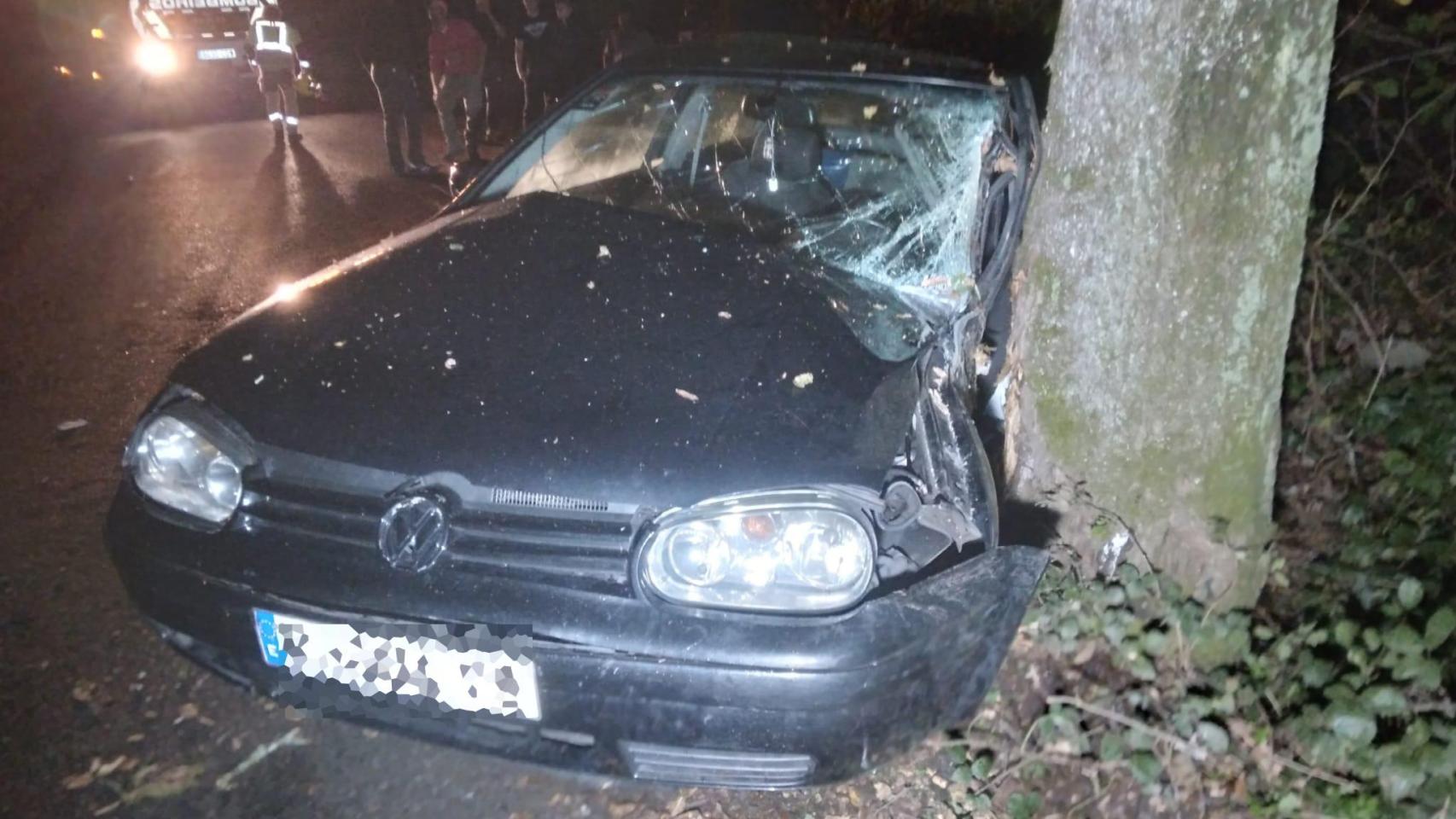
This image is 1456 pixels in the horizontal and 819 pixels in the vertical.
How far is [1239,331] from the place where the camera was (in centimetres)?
250

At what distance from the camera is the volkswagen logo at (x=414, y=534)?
203cm

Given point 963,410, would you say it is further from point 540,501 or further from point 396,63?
point 396,63

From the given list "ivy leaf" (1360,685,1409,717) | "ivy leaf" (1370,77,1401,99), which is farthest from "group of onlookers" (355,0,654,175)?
"ivy leaf" (1360,685,1409,717)

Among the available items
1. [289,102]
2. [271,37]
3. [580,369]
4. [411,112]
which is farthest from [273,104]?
[580,369]

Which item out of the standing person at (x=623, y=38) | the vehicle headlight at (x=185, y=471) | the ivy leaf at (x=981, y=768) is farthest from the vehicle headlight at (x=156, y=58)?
the ivy leaf at (x=981, y=768)

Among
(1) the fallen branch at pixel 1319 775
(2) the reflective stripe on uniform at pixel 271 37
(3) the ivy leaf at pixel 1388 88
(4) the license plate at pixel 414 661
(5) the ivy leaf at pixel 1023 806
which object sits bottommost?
(5) the ivy leaf at pixel 1023 806

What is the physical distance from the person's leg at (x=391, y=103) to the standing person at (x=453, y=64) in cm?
46

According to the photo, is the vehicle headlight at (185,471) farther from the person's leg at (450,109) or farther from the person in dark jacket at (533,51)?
the person in dark jacket at (533,51)

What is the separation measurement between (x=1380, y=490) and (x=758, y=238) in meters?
2.14

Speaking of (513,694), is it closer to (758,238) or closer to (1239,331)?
(758,238)

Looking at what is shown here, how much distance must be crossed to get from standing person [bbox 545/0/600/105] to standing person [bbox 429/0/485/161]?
92cm

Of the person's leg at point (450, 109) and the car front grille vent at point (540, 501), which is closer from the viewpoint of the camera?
the car front grille vent at point (540, 501)

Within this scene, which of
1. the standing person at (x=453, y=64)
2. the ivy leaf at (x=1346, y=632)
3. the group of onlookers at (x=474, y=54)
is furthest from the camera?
the standing person at (x=453, y=64)

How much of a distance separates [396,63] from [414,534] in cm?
791
